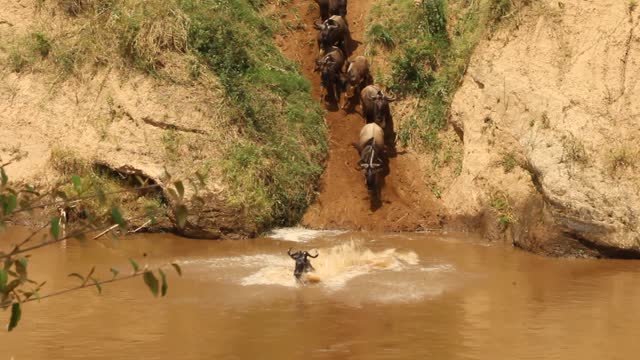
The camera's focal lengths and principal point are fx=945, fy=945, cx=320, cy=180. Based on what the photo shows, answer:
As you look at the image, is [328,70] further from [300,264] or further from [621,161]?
[300,264]

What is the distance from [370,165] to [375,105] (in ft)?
5.64

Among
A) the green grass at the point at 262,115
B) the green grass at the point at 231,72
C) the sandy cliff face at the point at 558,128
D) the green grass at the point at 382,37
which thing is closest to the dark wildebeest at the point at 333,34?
the green grass at the point at 382,37

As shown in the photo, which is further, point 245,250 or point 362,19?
point 362,19

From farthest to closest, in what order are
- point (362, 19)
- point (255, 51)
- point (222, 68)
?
point (362, 19) < point (255, 51) < point (222, 68)

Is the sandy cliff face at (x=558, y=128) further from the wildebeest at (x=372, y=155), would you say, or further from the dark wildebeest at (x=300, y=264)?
the dark wildebeest at (x=300, y=264)

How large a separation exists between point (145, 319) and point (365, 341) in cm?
Result: 283

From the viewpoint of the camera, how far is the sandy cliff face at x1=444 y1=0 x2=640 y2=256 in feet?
50.2

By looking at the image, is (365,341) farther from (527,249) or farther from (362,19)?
(362,19)

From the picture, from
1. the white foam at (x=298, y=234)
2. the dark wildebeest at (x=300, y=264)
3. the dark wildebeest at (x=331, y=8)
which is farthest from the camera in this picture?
the dark wildebeest at (x=331, y=8)

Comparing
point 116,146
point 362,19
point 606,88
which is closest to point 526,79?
point 606,88

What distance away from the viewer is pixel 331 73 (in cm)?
1989

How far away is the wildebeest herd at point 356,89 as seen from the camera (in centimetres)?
1803

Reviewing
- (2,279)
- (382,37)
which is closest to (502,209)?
(382,37)

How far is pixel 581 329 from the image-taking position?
37.5 ft
